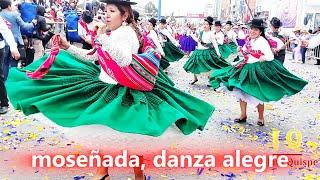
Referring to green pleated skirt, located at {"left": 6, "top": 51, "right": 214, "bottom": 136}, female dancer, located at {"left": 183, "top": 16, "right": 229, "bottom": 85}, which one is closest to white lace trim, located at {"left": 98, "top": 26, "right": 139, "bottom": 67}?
green pleated skirt, located at {"left": 6, "top": 51, "right": 214, "bottom": 136}

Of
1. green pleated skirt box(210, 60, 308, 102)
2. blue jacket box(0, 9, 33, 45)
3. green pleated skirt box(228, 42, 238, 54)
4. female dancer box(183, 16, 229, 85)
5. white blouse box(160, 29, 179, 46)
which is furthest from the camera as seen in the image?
green pleated skirt box(228, 42, 238, 54)

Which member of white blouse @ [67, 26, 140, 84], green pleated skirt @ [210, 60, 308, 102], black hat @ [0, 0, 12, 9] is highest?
black hat @ [0, 0, 12, 9]

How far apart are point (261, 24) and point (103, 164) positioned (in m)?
3.46

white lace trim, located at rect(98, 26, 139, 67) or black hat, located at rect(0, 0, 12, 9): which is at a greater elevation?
black hat, located at rect(0, 0, 12, 9)

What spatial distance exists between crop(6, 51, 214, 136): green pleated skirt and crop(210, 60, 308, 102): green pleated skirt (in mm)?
2457

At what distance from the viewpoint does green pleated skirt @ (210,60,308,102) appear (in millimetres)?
6004

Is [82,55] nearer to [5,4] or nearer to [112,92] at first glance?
Answer: [112,92]

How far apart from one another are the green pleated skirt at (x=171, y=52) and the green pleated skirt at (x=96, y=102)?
8.30 m

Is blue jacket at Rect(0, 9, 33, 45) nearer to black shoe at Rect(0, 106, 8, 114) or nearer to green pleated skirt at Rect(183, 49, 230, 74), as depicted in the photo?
black shoe at Rect(0, 106, 8, 114)

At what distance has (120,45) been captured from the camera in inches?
130

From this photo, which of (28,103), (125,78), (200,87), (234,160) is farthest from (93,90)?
(200,87)

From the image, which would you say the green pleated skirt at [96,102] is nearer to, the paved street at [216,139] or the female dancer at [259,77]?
the paved street at [216,139]

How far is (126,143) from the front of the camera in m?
3.28

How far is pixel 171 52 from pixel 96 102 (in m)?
9.02
